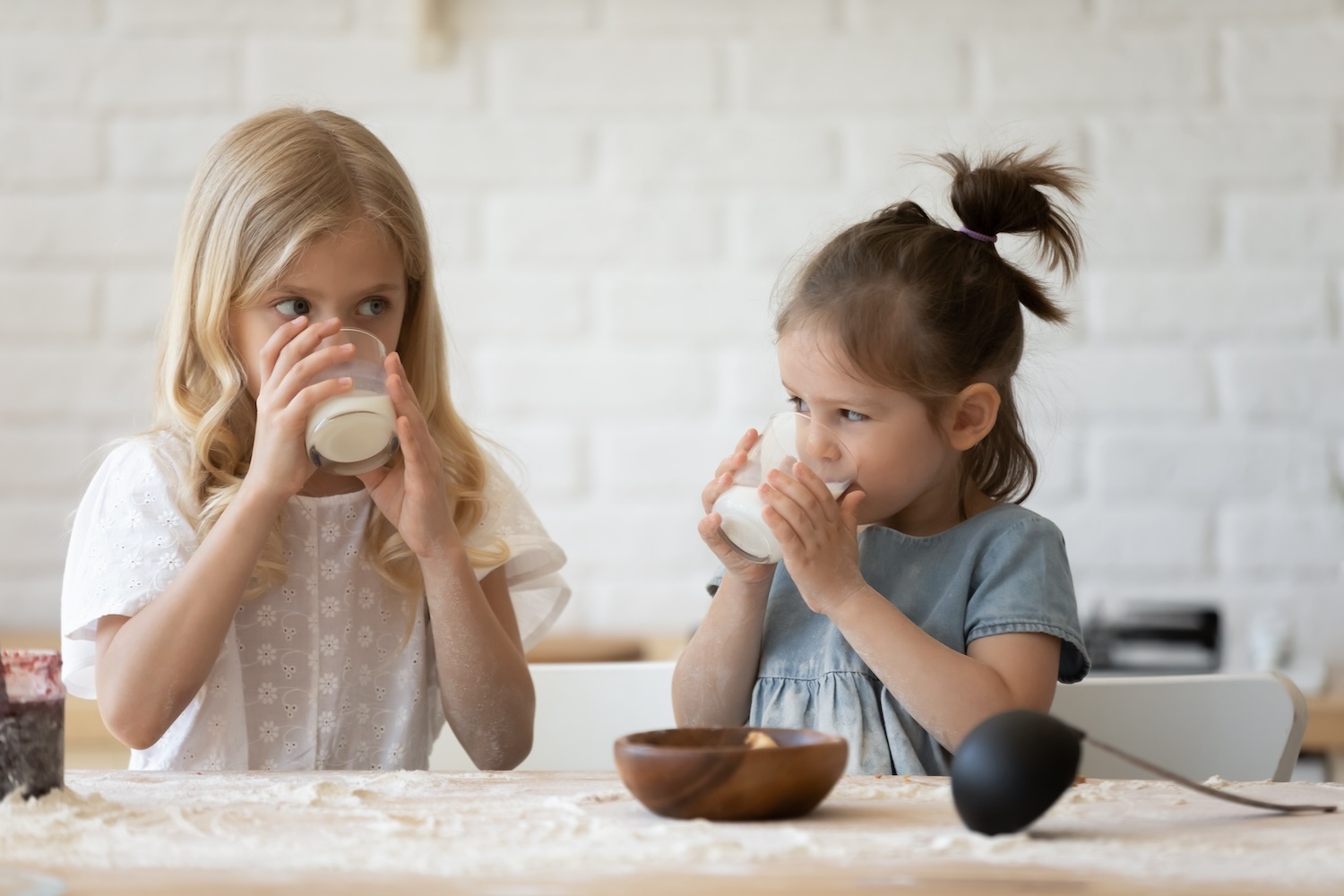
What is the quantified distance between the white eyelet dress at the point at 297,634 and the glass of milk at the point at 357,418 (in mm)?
197

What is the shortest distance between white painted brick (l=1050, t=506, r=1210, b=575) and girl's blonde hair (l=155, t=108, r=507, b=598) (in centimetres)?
104

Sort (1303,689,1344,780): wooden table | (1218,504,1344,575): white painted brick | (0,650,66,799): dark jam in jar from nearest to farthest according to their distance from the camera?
(0,650,66,799): dark jam in jar
(1303,689,1344,780): wooden table
(1218,504,1344,575): white painted brick

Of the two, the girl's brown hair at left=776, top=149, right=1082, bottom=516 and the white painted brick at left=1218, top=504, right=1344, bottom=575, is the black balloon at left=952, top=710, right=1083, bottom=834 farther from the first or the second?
the white painted brick at left=1218, top=504, right=1344, bottom=575

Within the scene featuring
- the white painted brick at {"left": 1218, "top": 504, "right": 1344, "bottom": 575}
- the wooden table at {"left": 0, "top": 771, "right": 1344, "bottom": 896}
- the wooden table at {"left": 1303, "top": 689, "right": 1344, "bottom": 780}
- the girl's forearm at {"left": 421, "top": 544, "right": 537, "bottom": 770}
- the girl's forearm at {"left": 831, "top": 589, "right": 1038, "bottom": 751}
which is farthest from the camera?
the white painted brick at {"left": 1218, "top": 504, "right": 1344, "bottom": 575}

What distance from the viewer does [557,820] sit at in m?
0.72

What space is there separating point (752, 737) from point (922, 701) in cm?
32

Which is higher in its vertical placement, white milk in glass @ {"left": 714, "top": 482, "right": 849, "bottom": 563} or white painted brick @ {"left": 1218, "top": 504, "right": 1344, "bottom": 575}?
white milk in glass @ {"left": 714, "top": 482, "right": 849, "bottom": 563}

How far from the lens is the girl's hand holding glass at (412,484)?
1118 millimetres

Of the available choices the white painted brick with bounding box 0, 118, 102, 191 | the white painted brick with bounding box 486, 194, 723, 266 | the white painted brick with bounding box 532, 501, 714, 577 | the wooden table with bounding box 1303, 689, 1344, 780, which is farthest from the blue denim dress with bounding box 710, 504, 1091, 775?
the white painted brick with bounding box 0, 118, 102, 191

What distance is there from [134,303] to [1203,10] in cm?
169

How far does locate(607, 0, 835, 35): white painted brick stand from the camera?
6.70 feet

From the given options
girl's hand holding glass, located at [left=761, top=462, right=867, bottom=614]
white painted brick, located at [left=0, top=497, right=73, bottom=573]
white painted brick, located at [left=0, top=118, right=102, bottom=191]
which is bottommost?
white painted brick, located at [left=0, top=497, right=73, bottom=573]

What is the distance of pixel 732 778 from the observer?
0.69 m

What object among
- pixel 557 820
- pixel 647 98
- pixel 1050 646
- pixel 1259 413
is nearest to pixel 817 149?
pixel 647 98
